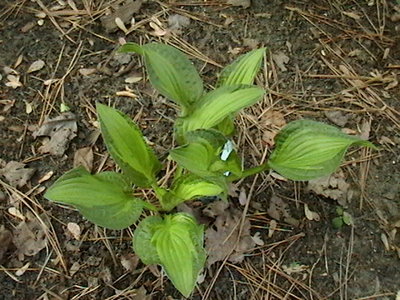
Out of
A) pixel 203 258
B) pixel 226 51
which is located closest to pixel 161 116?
pixel 226 51

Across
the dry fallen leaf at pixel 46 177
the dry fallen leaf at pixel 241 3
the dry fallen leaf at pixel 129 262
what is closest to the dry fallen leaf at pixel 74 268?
the dry fallen leaf at pixel 129 262

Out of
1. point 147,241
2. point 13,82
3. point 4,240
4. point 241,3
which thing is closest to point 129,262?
point 147,241

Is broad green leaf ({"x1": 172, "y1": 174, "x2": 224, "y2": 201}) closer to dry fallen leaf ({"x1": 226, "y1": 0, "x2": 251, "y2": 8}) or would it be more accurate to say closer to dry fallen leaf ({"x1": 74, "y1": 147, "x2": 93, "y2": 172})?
dry fallen leaf ({"x1": 74, "y1": 147, "x2": 93, "y2": 172})

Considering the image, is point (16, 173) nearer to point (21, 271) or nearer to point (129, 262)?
point (21, 271)

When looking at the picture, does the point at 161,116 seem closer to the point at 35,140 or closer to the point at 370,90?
the point at 35,140

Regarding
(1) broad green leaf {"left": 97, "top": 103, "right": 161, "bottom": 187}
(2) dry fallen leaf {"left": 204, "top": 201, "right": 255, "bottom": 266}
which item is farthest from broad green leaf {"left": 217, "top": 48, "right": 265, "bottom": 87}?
(2) dry fallen leaf {"left": 204, "top": 201, "right": 255, "bottom": 266}

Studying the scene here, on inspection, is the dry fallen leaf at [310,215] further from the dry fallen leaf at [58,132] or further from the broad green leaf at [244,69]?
the dry fallen leaf at [58,132]
